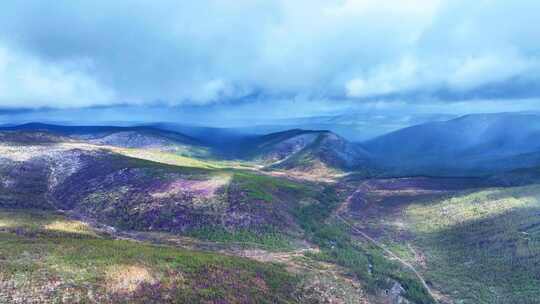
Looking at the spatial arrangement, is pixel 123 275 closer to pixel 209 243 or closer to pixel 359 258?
pixel 209 243

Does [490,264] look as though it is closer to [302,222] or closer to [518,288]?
[518,288]

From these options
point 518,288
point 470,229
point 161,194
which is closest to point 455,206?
point 470,229

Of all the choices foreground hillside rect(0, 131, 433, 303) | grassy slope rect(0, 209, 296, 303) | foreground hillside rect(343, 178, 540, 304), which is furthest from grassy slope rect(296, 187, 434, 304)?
grassy slope rect(0, 209, 296, 303)

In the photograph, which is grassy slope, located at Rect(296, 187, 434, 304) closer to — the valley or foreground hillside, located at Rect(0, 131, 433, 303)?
foreground hillside, located at Rect(0, 131, 433, 303)

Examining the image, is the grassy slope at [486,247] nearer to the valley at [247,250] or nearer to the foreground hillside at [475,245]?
the foreground hillside at [475,245]

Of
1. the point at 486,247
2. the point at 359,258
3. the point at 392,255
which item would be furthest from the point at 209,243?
the point at 486,247

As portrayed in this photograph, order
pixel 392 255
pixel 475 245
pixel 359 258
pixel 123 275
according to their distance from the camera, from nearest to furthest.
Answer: pixel 123 275 → pixel 359 258 → pixel 475 245 → pixel 392 255
